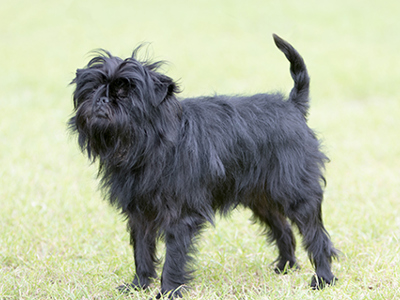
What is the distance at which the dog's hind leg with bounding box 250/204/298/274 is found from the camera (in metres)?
4.23

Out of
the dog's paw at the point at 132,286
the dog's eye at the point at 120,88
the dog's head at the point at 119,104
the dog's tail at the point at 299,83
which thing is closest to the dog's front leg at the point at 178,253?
the dog's paw at the point at 132,286

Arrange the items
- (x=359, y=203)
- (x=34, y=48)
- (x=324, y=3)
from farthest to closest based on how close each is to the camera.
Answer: (x=324, y=3)
(x=34, y=48)
(x=359, y=203)

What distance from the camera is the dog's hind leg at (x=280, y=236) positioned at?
13.9 ft

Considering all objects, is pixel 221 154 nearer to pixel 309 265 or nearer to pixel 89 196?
pixel 309 265

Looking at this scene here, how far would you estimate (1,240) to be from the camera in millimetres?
4539

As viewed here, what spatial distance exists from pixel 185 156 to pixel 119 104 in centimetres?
60

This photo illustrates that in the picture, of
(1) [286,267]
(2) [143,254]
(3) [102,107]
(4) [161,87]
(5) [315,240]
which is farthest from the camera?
(1) [286,267]

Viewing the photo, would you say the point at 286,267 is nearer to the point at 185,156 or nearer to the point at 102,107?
the point at 185,156

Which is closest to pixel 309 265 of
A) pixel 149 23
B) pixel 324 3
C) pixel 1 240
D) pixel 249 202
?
pixel 249 202

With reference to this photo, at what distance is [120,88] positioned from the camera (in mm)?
3115

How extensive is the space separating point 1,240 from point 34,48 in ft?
36.8

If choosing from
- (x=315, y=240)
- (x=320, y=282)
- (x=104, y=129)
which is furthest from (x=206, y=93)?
(x=104, y=129)

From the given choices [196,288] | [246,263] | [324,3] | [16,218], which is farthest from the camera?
[324,3]

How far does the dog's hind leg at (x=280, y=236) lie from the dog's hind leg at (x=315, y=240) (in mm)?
371
